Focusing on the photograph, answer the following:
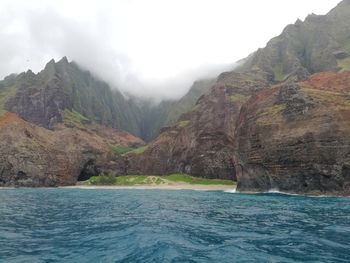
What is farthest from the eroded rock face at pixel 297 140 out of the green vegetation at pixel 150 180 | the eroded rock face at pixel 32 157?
the eroded rock face at pixel 32 157

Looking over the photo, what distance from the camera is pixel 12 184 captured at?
153000mm

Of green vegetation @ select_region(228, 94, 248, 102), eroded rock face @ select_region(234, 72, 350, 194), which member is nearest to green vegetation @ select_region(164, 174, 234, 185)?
green vegetation @ select_region(228, 94, 248, 102)

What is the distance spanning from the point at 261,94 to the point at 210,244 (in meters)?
99.2

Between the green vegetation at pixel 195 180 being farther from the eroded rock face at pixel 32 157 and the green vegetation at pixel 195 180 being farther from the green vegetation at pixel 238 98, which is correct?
the eroded rock face at pixel 32 157

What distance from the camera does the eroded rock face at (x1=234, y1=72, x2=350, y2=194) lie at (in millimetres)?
86625

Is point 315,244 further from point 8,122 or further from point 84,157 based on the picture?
point 84,157

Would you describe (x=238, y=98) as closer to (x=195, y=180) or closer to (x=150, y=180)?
(x=195, y=180)

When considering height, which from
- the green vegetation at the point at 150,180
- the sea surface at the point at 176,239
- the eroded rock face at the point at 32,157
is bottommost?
the sea surface at the point at 176,239

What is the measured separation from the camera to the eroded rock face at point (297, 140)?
3410 inches

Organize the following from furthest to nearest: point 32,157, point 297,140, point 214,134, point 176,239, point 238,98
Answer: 1. point 238,98
2. point 214,134
3. point 32,157
4. point 297,140
5. point 176,239

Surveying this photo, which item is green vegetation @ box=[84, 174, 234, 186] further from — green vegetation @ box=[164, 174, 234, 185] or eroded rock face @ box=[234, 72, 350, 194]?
eroded rock face @ box=[234, 72, 350, 194]

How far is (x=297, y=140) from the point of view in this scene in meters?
93.4

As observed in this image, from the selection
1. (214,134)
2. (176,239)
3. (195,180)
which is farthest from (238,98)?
(176,239)

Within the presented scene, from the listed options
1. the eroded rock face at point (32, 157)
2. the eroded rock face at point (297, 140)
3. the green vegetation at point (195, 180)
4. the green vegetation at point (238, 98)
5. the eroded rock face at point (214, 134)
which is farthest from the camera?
the green vegetation at point (238, 98)
